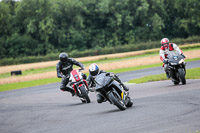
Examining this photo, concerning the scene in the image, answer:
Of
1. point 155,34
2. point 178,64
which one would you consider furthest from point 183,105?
point 155,34

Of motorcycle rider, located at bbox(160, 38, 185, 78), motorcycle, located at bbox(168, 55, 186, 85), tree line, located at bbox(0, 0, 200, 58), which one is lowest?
tree line, located at bbox(0, 0, 200, 58)

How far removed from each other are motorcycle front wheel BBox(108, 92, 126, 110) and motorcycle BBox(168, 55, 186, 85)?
479 centimetres

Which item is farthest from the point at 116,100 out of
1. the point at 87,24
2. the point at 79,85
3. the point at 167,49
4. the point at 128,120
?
the point at 87,24

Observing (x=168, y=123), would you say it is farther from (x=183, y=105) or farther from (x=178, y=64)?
(x=178, y=64)

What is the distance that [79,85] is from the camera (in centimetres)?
1371

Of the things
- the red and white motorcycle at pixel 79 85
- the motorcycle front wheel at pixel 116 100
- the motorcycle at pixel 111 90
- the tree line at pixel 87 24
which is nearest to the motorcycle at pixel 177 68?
the red and white motorcycle at pixel 79 85

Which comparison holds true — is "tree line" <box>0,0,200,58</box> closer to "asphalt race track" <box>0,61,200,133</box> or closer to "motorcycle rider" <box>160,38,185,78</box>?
"motorcycle rider" <box>160,38,185,78</box>

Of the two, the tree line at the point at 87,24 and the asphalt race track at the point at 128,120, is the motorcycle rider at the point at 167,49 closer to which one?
the asphalt race track at the point at 128,120

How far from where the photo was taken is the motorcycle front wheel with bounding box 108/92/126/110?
987cm

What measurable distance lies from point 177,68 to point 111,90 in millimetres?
5206

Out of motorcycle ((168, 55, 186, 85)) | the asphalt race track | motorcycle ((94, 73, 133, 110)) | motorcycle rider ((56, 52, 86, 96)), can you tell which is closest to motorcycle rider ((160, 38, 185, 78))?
motorcycle ((168, 55, 186, 85))

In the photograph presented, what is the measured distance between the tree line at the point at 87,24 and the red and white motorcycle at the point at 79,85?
67932 millimetres

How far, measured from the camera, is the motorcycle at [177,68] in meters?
14.4

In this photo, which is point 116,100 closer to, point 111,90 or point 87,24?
point 111,90
